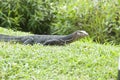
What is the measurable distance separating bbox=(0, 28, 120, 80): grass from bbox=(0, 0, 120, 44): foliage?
199cm

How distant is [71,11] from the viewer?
8172 millimetres

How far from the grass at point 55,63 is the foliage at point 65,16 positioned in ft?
6.52

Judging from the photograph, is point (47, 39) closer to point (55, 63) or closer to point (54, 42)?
point (54, 42)

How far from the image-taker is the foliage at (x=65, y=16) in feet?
25.7

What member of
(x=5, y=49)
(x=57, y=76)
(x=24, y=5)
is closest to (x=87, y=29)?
(x=24, y=5)

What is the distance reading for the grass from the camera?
167 inches

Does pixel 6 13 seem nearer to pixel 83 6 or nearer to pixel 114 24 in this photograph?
pixel 83 6

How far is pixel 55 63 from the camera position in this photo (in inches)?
189

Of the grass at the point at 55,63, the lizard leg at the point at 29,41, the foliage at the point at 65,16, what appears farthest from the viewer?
the foliage at the point at 65,16

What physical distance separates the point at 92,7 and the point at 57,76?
4050 mm

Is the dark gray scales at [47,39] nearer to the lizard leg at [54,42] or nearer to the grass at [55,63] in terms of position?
the lizard leg at [54,42]

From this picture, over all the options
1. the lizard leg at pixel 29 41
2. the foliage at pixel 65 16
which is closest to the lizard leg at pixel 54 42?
the lizard leg at pixel 29 41

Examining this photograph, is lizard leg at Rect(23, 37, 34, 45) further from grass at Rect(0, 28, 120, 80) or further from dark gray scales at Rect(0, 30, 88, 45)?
grass at Rect(0, 28, 120, 80)

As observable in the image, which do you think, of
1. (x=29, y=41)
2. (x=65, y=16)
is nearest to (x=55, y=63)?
(x=29, y=41)
